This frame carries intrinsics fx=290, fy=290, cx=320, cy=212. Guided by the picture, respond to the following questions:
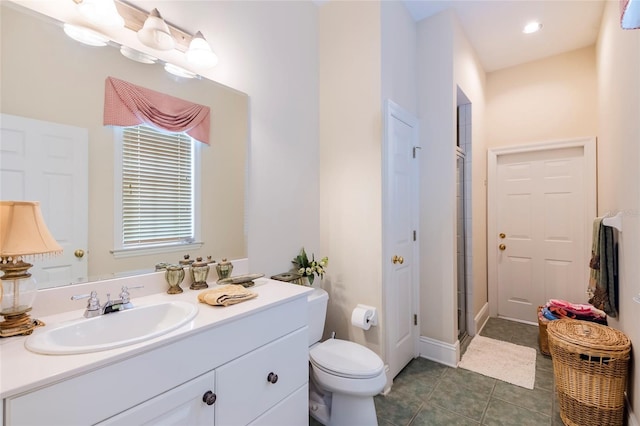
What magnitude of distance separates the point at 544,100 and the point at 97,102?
4.04 meters

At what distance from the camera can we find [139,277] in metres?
1.32

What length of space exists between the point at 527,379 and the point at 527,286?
150cm

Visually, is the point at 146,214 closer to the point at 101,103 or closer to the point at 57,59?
the point at 101,103

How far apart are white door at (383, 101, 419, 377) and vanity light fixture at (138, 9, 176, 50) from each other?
1.38 m

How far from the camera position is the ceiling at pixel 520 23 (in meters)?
2.40

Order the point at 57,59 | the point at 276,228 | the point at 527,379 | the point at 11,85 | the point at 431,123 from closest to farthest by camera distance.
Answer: the point at 11,85, the point at 57,59, the point at 276,228, the point at 527,379, the point at 431,123

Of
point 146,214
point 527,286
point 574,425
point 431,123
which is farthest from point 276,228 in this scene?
point 527,286

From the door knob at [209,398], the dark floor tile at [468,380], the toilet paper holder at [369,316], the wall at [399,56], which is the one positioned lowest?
the dark floor tile at [468,380]

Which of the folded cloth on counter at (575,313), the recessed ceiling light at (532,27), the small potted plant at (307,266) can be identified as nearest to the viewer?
the small potted plant at (307,266)

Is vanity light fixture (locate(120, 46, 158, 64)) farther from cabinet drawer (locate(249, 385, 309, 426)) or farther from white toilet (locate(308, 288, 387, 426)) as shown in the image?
cabinet drawer (locate(249, 385, 309, 426))

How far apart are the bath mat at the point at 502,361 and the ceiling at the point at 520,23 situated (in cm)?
298

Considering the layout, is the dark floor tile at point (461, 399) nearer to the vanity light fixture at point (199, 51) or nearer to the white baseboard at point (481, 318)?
the white baseboard at point (481, 318)

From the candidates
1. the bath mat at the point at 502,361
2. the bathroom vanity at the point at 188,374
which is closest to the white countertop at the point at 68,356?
the bathroom vanity at the point at 188,374

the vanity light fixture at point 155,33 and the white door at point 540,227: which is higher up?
the vanity light fixture at point 155,33
